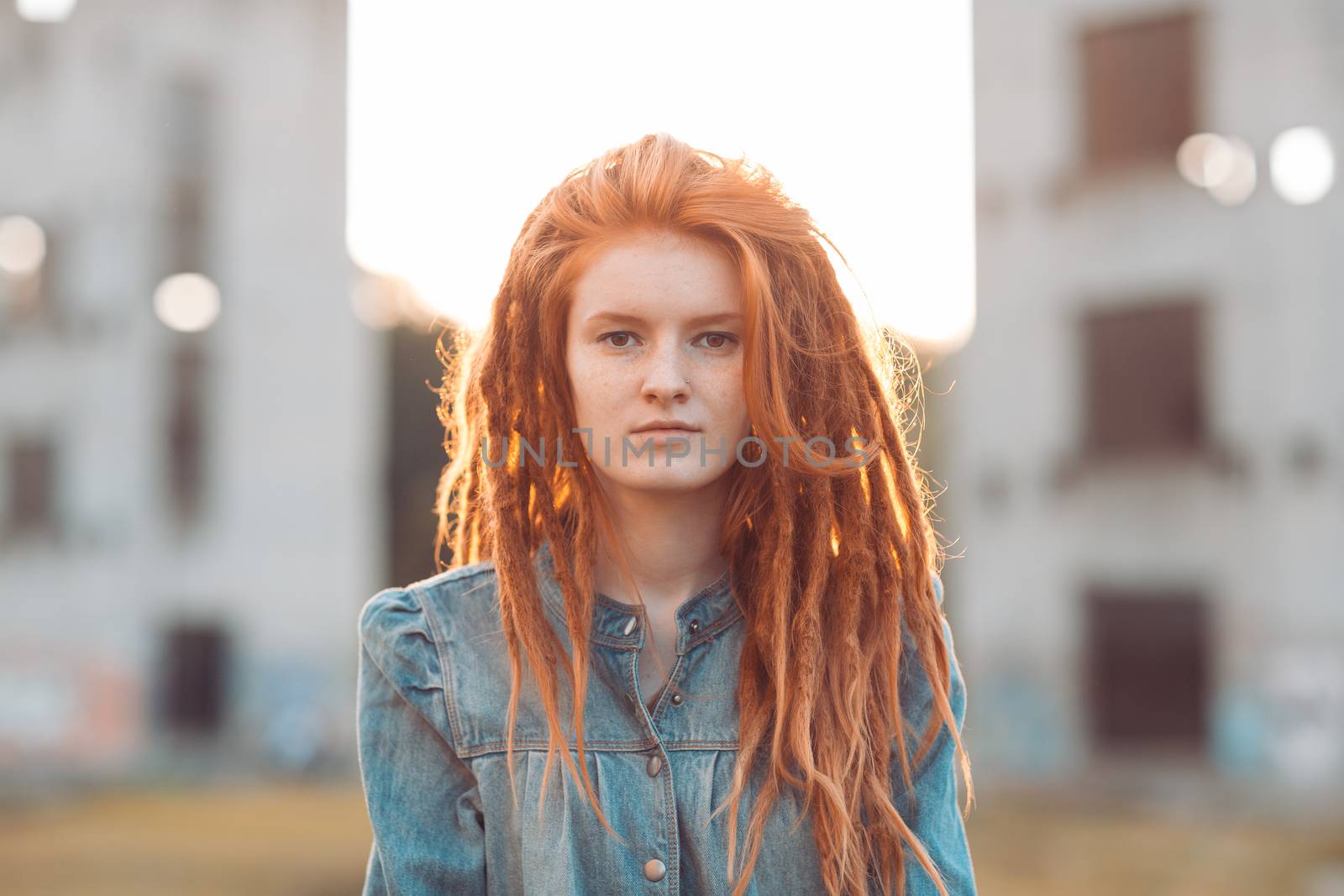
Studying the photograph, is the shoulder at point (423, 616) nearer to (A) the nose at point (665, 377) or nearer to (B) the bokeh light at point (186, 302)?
(A) the nose at point (665, 377)

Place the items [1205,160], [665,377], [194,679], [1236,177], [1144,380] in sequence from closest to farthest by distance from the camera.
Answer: [665,377], [1236,177], [1205,160], [1144,380], [194,679]

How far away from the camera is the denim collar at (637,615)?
6.64ft

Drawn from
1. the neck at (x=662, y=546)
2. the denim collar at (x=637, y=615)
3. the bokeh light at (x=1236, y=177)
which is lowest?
the denim collar at (x=637, y=615)

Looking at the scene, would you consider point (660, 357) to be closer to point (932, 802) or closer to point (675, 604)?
point (675, 604)

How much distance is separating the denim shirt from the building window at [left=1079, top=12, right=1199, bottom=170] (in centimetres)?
1142

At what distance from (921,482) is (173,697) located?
48.5 feet

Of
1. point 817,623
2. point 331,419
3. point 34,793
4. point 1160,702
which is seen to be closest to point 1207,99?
point 1160,702

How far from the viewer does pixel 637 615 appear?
6.68ft

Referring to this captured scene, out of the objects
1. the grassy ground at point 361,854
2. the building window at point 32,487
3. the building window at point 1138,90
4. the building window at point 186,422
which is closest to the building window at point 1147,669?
the grassy ground at point 361,854

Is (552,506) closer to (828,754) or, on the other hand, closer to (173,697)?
(828,754)

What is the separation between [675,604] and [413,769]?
1.66 feet

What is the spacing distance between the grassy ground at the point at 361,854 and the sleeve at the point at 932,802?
8007 millimetres

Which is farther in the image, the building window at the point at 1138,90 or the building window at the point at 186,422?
the building window at the point at 186,422

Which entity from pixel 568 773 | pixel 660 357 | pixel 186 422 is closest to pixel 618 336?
pixel 660 357
